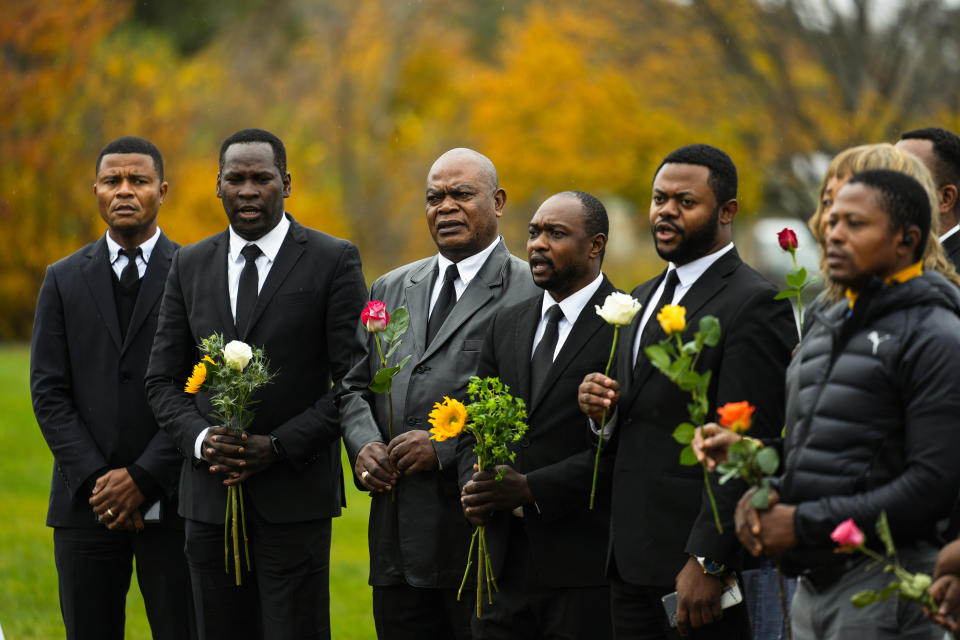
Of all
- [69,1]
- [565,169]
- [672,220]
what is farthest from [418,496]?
[565,169]

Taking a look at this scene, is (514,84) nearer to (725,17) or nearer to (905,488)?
(725,17)

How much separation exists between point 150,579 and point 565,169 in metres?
26.5

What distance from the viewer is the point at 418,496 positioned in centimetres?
585

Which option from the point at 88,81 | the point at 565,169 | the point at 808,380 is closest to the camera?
the point at 808,380

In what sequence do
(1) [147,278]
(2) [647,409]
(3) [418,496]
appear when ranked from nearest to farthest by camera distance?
(2) [647,409], (3) [418,496], (1) [147,278]

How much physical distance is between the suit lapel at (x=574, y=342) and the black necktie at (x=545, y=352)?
0.10ft

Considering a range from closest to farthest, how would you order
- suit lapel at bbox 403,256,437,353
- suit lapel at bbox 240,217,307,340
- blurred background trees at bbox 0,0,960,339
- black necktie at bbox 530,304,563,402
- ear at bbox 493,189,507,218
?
black necktie at bbox 530,304,563,402 → suit lapel at bbox 403,256,437,353 → suit lapel at bbox 240,217,307,340 → ear at bbox 493,189,507,218 → blurred background trees at bbox 0,0,960,339

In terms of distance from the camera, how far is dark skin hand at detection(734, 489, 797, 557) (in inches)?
162

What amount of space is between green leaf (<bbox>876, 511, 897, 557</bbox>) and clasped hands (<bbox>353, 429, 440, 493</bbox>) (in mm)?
2378

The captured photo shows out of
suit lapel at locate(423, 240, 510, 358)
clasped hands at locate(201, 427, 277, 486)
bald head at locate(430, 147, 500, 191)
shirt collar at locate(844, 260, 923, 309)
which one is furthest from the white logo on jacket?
clasped hands at locate(201, 427, 277, 486)

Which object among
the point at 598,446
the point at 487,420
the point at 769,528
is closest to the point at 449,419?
the point at 487,420

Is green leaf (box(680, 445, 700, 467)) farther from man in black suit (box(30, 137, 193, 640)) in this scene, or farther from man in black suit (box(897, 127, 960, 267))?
man in black suit (box(30, 137, 193, 640))

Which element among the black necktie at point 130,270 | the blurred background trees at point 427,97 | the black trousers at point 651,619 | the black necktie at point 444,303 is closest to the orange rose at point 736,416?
the black trousers at point 651,619

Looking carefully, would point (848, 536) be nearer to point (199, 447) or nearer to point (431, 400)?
point (431, 400)
